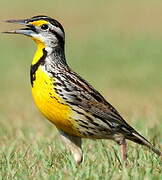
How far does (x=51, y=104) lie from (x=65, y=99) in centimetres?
14

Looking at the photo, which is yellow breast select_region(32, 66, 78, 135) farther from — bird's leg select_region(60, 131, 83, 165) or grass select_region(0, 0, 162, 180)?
grass select_region(0, 0, 162, 180)

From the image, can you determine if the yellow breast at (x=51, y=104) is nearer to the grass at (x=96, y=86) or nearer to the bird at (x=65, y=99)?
the bird at (x=65, y=99)

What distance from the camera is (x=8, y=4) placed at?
34531 millimetres

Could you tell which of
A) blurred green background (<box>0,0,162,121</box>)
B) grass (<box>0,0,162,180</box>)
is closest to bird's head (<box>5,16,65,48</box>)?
grass (<box>0,0,162,180</box>)

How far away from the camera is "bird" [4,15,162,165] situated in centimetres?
653

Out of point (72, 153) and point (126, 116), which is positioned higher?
point (126, 116)

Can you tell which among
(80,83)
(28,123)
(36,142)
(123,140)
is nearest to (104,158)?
(123,140)

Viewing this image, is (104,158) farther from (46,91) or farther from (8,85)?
(8,85)

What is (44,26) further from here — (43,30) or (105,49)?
(105,49)

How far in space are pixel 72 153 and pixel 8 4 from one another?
92.5ft

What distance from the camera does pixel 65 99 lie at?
21.5 ft

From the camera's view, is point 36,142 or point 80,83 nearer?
point 80,83

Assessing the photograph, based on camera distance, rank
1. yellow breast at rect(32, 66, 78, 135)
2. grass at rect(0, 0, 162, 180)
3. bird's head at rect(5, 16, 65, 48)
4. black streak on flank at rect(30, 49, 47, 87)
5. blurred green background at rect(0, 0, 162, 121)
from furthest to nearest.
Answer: blurred green background at rect(0, 0, 162, 121)
bird's head at rect(5, 16, 65, 48)
black streak on flank at rect(30, 49, 47, 87)
yellow breast at rect(32, 66, 78, 135)
grass at rect(0, 0, 162, 180)

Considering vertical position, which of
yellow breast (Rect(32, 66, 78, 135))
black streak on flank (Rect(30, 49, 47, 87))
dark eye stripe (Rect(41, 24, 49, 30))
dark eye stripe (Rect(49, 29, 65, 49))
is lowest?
yellow breast (Rect(32, 66, 78, 135))
